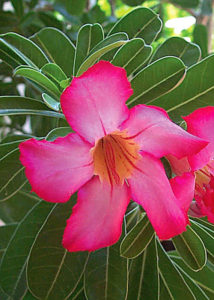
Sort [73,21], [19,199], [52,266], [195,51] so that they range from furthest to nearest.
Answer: [73,21], [19,199], [195,51], [52,266]

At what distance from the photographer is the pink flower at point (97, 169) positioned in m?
0.52

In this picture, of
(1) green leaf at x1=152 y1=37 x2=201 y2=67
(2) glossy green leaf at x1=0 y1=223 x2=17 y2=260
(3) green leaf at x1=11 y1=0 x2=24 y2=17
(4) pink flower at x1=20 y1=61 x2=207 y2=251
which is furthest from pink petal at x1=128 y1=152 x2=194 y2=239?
(3) green leaf at x1=11 y1=0 x2=24 y2=17

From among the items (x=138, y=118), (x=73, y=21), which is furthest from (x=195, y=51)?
(x=73, y=21)

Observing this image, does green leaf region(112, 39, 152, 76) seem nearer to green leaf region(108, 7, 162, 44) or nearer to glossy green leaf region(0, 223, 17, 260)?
green leaf region(108, 7, 162, 44)

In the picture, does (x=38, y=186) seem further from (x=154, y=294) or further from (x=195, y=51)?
(x=195, y=51)

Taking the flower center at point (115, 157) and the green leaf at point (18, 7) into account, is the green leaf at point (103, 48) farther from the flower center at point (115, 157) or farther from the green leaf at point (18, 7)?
the green leaf at point (18, 7)

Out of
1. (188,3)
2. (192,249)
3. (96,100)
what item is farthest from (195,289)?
(188,3)

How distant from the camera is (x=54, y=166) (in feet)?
1.74

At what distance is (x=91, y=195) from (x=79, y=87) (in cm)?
16

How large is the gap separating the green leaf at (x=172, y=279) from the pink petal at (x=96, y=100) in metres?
0.40

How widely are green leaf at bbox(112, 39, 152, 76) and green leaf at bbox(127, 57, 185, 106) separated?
2 centimetres

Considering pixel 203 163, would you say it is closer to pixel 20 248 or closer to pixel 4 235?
pixel 20 248

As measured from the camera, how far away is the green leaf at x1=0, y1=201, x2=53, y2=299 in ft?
2.75

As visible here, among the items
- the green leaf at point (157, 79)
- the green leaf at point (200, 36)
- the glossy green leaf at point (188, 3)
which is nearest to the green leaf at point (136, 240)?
the green leaf at point (157, 79)
